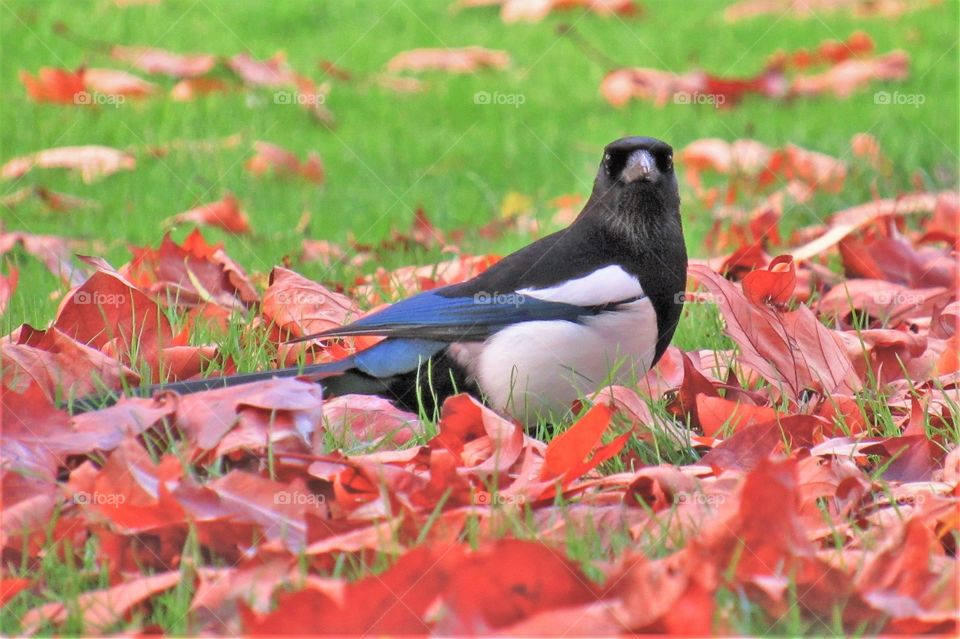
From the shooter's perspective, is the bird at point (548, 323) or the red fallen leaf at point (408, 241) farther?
the red fallen leaf at point (408, 241)

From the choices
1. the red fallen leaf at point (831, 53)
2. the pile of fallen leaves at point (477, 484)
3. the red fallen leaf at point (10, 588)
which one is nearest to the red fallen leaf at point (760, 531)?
Result: the pile of fallen leaves at point (477, 484)

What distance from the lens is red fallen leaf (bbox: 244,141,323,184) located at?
537 cm

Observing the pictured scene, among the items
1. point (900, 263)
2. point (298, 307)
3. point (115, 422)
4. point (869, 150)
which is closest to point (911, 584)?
point (115, 422)

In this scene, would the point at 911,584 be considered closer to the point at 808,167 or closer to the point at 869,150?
the point at 808,167

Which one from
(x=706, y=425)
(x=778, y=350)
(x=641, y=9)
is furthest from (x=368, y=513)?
(x=641, y=9)

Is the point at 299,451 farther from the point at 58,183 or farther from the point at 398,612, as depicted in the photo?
the point at 58,183

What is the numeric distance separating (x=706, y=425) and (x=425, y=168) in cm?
310

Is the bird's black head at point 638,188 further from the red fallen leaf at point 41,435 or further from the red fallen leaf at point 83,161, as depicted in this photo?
the red fallen leaf at point 83,161

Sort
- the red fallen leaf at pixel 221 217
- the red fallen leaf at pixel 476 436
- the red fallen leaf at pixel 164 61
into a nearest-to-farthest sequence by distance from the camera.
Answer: the red fallen leaf at pixel 476 436
the red fallen leaf at pixel 221 217
the red fallen leaf at pixel 164 61

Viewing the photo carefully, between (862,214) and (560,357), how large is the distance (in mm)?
1857

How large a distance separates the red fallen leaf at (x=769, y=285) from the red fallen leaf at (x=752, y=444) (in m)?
0.45

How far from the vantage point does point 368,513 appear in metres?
2.04

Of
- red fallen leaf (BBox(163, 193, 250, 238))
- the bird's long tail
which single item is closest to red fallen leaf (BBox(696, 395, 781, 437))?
the bird's long tail

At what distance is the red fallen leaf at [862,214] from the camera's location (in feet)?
13.0
